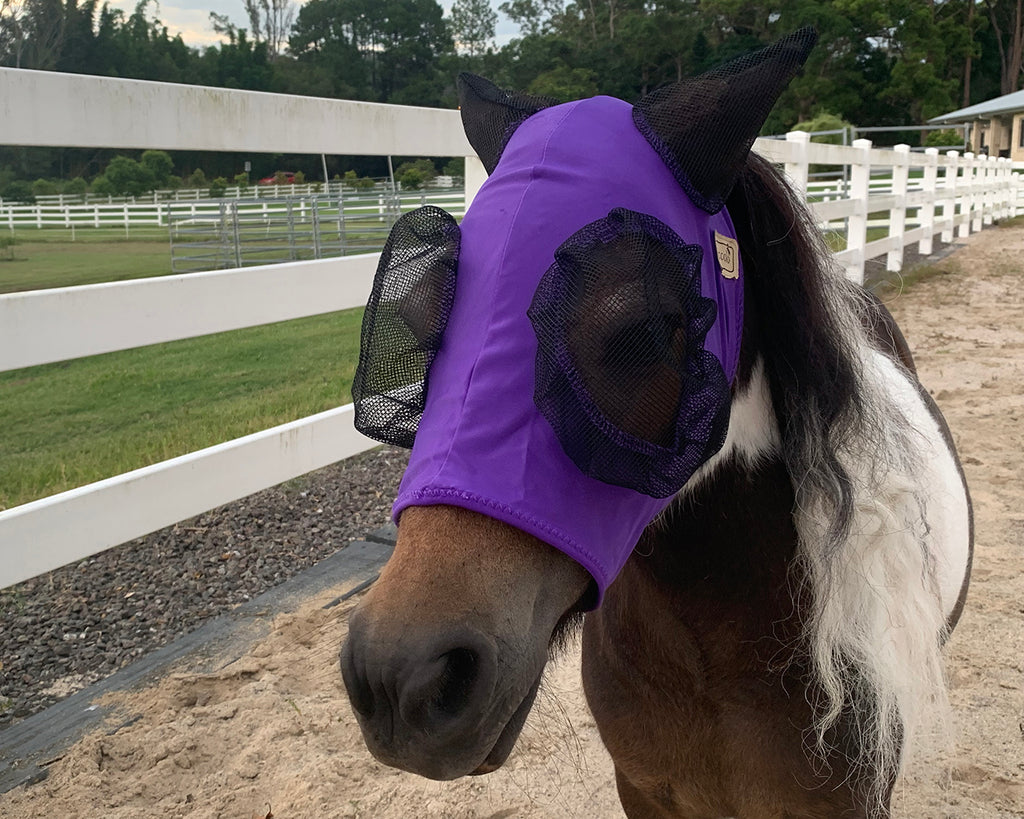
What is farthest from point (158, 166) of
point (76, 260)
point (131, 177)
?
point (76, 260)

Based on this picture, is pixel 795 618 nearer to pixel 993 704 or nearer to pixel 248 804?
pixel 248 804

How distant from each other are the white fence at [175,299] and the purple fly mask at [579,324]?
3.22ft

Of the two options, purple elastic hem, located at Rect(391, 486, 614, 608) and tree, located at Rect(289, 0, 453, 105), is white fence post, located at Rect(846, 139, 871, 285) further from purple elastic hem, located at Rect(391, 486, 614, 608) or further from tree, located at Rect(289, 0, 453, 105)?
tree, located at Rect(289, 0, 453, 105)

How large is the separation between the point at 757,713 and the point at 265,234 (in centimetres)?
2021

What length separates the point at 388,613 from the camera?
0.88 metres

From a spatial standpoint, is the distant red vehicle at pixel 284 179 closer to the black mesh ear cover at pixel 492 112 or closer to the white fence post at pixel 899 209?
the white fence post at pixel 899 209

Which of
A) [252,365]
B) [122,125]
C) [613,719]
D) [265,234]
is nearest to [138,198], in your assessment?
[265,234]

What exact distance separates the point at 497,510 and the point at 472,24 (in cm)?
8718

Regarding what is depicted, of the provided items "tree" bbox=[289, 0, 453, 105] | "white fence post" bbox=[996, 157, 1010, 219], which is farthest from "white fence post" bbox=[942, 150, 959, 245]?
"tree" bbox=[289, 0, 453, 105]

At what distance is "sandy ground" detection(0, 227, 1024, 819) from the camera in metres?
2.21

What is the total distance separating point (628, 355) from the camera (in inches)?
37.9

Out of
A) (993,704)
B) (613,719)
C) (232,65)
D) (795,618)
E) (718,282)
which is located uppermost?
(232,65)

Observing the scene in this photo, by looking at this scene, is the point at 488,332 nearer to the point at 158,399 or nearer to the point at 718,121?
the point at 718,121

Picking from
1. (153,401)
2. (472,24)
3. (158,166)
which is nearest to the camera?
(153,401)
